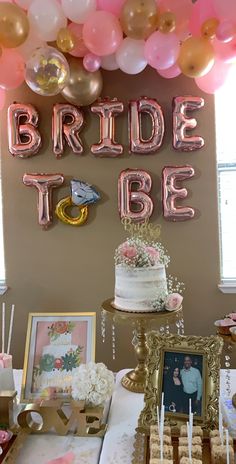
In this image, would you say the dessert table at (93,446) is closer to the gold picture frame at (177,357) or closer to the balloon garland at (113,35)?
the gold picture frame at (177,357)

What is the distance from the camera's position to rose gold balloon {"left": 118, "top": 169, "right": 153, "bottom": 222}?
97.7 inches

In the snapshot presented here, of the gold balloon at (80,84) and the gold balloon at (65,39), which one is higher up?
the gold balloon at (65,39)

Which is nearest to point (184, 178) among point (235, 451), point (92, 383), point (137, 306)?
point (137, 306)

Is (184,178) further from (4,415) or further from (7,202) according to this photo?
(4,415)

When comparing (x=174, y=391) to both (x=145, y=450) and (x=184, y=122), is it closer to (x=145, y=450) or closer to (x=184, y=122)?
(x=145, y=450)

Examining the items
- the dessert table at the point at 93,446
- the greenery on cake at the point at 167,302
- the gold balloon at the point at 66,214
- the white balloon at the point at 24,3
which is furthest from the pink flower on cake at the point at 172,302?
the white balloon at the point at 24,3

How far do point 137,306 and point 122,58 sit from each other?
1.22 m

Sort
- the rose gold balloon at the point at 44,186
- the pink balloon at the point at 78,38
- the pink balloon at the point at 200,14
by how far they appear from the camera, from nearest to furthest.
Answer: the pink balloon at the point at 200,14
the pink balloon at the point at 78,38
the rose gold balloon at the point at 44,186

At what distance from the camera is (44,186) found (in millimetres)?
2545

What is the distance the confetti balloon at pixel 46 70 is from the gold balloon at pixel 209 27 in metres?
0.66

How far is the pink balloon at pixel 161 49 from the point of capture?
1.98 meters

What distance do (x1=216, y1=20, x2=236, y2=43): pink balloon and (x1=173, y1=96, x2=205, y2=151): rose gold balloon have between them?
1.60 feet

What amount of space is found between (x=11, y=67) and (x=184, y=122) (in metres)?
0.98

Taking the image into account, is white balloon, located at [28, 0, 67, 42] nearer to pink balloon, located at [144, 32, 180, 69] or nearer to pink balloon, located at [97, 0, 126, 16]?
pink balloon, located at [97, 0, 126, 16]
